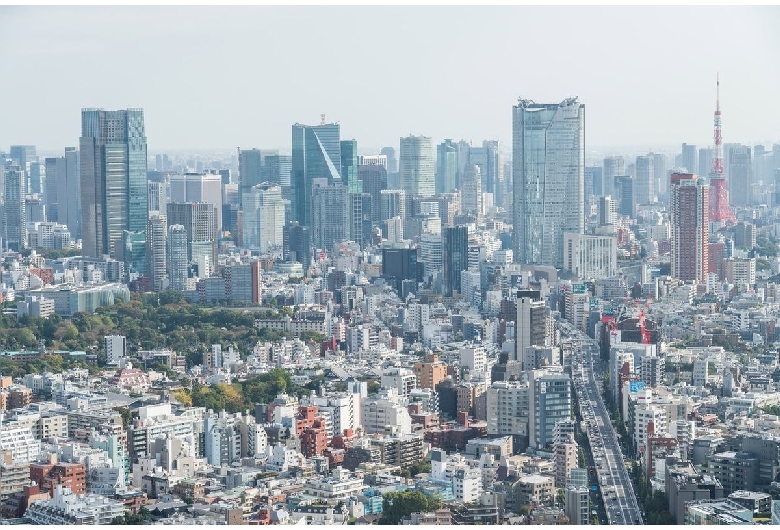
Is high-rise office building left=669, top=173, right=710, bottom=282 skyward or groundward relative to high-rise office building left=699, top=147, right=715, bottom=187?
groundward

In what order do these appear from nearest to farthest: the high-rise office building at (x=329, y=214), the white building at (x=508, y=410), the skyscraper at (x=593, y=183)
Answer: the white building at (x=508, y=410)
the high-rise office building at (x=329, y=214)
the skyscraper at (x=593, y=183)

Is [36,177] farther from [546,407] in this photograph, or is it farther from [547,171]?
[546,407]

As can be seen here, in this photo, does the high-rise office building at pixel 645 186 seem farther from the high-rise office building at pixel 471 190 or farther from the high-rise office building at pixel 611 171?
the high-rise office building at pixel 471 190

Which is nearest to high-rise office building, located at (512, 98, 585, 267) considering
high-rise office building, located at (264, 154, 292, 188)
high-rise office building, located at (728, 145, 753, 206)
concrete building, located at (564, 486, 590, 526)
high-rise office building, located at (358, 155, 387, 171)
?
high-rise office building, located at (358, 155, 387, 171)

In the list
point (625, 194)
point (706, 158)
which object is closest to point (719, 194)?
point (706, 158)

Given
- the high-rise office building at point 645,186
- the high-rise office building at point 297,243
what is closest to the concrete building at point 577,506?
the high-rise office building at point 297,243

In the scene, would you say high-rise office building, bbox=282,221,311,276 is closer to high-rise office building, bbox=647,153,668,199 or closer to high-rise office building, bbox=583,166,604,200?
high-rise office building, bbox=583,166,604,200
